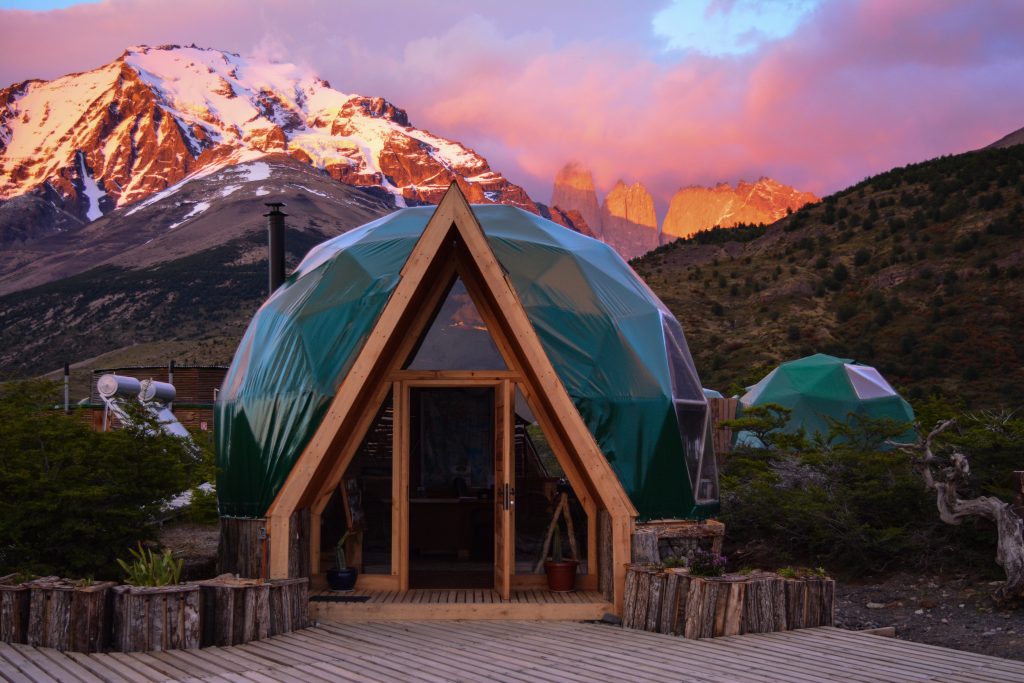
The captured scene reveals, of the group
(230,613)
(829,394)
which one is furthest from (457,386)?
(829,394)

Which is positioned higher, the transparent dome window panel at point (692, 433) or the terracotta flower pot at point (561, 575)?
the transparent dome window panel at point (692, 433)

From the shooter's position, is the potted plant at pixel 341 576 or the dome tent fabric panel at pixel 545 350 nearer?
the potted plant at pixel 341 576

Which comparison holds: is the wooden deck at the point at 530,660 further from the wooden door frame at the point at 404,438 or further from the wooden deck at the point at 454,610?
the wooden door frame at the point at 404,438

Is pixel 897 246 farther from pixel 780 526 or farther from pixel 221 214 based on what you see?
pixel 221 214

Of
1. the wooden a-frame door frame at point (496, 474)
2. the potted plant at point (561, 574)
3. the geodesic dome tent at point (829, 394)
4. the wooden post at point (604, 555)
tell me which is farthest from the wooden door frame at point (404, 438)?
the geodesic dome tent at point (829, 394)

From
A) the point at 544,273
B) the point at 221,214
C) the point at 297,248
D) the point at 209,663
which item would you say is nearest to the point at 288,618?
the point at 209,663

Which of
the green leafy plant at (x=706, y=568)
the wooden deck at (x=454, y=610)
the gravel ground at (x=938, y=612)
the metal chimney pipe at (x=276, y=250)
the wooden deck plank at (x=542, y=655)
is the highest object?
the metal chimney pipe at (x=276, y=250)

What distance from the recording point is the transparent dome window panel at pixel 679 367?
38.5ft

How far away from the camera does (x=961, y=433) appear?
14.1 metres

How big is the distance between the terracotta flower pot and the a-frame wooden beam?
856 mm

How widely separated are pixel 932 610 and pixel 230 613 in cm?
733

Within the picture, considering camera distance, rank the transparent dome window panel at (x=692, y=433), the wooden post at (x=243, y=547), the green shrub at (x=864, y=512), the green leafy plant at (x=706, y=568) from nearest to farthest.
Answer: the green leafy plant at (x=706, y=568) → the wooden post at (x=243, y=547) → the transparent dome window panel at (x=692, y=433) → the green shrub at (x=864, y=512)

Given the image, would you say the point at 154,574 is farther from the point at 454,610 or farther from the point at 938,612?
the point at 938,612

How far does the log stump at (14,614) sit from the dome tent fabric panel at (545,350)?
2532mm
